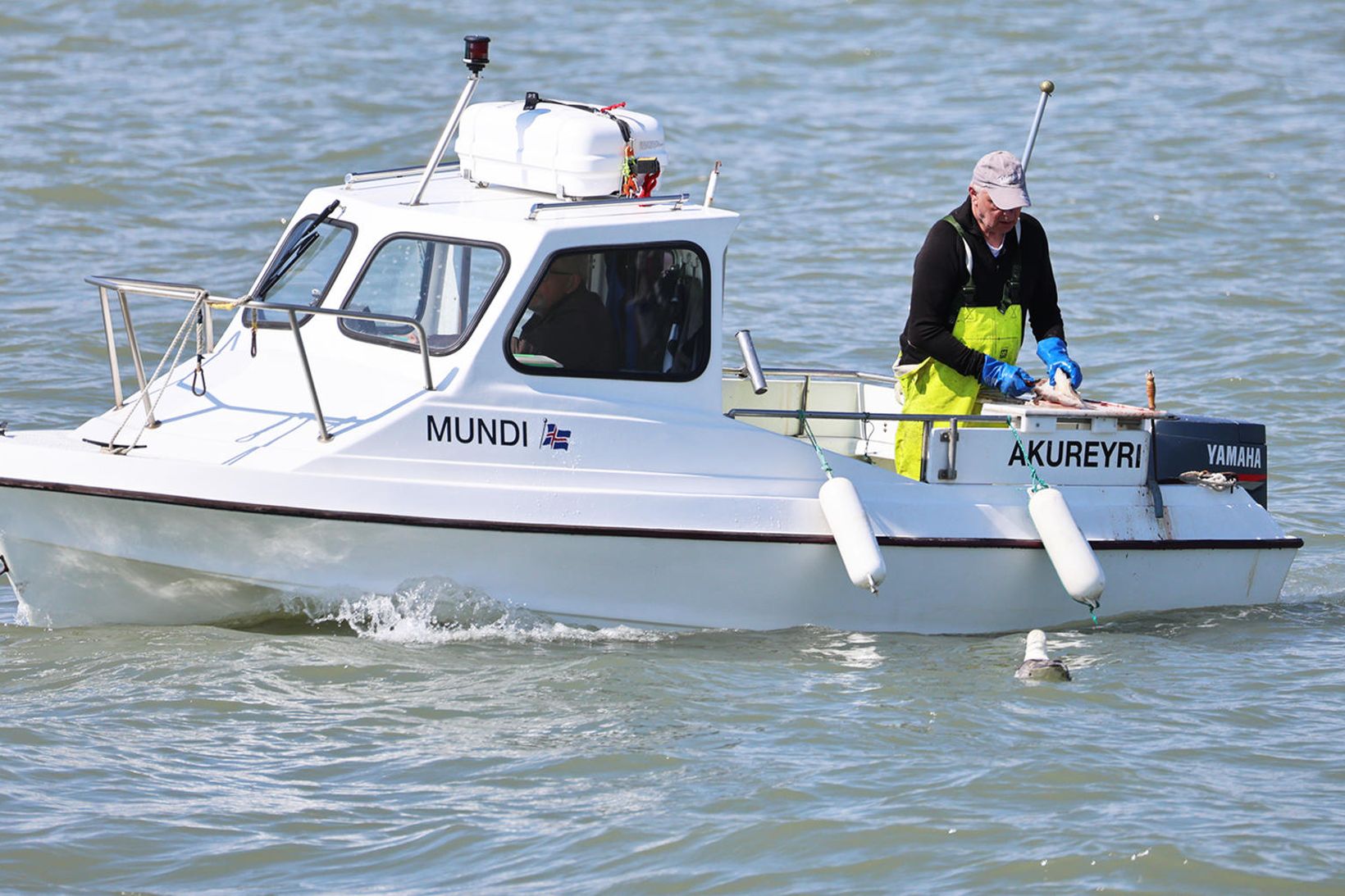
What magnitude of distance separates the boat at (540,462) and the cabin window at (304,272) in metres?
0.01

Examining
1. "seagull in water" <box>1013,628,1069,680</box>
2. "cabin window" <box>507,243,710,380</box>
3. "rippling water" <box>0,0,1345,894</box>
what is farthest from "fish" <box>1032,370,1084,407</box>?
"cabin window" <box>507,243,710,380</box>

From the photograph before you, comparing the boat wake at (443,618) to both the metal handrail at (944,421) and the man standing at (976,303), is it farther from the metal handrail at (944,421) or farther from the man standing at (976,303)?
the man standing at (976,303)

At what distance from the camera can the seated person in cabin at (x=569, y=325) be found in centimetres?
747

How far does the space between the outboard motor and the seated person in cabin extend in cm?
269

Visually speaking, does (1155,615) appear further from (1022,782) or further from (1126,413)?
(1022,782)

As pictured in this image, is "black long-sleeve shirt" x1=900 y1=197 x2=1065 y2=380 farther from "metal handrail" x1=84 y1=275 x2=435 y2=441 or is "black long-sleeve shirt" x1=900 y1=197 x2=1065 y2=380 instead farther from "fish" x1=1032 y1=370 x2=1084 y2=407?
"metal handrail" x1=84 y1=275 x2=435 y2=441

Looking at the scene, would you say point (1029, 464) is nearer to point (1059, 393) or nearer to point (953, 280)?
point (1059, 393)

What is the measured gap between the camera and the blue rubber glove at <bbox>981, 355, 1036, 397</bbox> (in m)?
7.87

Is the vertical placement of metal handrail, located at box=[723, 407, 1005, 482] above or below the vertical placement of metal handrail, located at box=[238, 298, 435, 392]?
below

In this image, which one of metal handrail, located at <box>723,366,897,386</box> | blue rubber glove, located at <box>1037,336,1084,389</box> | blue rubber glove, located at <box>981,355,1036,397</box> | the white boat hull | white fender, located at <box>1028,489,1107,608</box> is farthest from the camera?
metal handrail, located at <box>723,366,897,386</box>

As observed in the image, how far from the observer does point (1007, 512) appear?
7.94m

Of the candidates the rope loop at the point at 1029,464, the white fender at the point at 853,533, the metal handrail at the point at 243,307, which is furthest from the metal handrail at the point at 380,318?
the rope loop at the point at 1029,464

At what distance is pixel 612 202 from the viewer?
776 cm

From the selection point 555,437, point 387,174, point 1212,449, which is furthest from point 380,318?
point 1212,449
